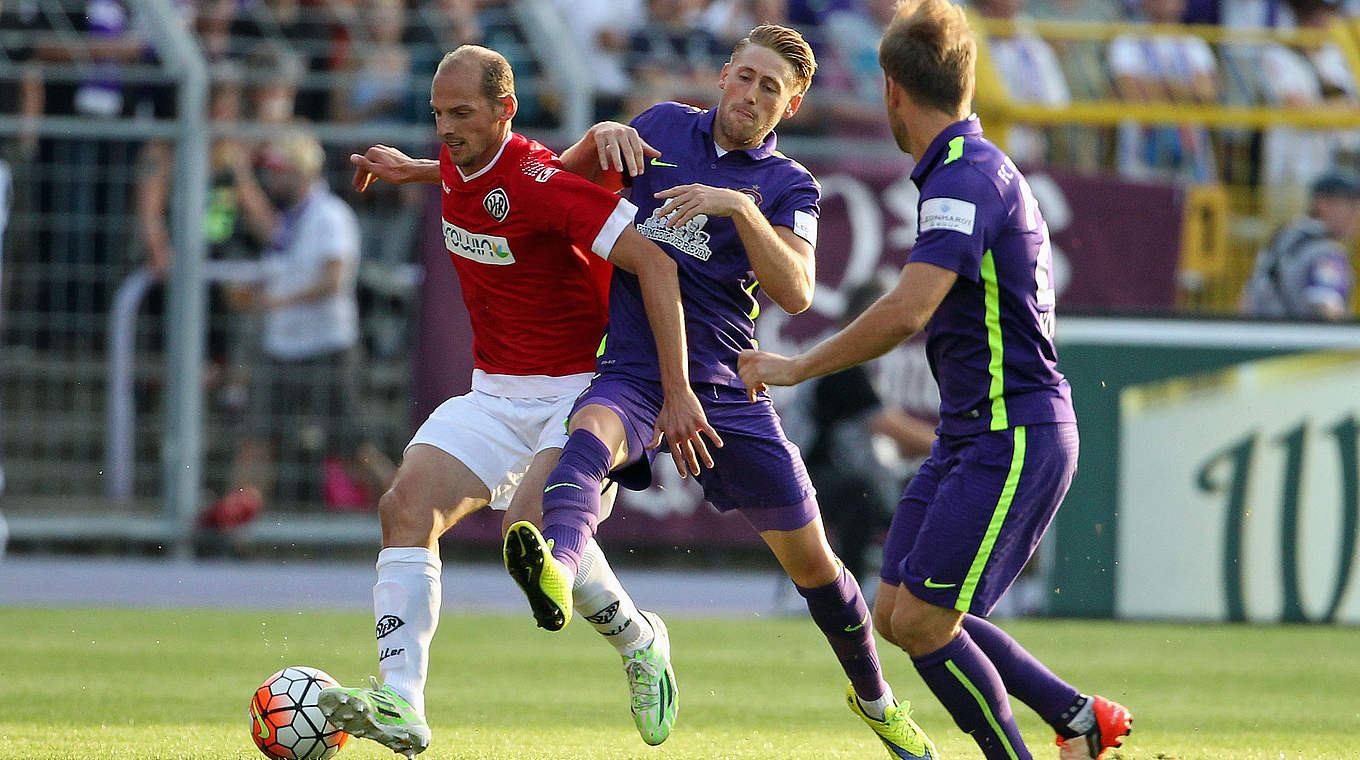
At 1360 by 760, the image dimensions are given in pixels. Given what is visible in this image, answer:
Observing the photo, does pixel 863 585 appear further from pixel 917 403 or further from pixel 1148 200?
pixel 1148 200

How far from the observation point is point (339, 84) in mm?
12422

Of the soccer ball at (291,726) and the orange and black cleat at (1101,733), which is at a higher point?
the orange and black cleat at (1101,733)

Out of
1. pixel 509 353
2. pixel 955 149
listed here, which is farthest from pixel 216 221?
pixel 955 149

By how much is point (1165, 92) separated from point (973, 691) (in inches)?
291

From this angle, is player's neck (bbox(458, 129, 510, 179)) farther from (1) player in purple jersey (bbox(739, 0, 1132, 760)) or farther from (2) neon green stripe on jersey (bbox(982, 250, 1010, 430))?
(2) neon green stripe on jersey (bbox(982, 250, 1010, 430))

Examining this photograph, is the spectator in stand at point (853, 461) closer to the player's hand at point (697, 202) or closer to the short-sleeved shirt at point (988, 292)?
the player's hand at point (697, 202)

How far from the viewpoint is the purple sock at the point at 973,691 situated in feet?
16.5

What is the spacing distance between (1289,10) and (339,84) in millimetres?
7487

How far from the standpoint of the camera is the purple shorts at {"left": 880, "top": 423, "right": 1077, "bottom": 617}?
490cm

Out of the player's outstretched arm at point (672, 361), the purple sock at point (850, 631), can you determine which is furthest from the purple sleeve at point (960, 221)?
the purple sock at point (850, 631)

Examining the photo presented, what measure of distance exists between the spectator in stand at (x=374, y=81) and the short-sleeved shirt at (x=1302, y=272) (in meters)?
5.76

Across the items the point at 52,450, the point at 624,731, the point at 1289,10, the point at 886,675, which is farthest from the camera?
the point at 1289,10

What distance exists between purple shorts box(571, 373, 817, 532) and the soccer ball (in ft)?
3.73

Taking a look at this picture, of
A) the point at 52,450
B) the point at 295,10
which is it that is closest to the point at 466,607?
the point at 52,450
